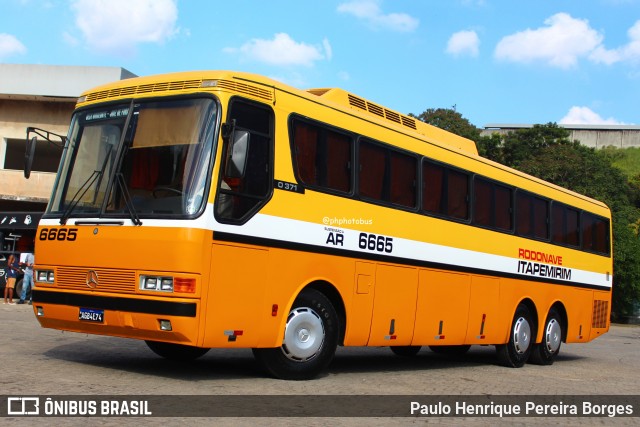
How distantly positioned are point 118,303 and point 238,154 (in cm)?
207

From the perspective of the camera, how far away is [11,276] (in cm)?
2972

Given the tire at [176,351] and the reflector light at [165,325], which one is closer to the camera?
the reflector light at [165,325]

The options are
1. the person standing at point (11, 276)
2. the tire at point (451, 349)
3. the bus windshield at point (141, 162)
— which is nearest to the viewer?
the bus windshield at point (141, 162)

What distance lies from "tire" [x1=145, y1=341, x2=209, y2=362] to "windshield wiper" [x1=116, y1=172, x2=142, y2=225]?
2.90m

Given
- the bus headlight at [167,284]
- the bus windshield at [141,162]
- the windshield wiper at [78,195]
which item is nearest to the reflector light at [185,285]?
the bus headlight at [167,284]

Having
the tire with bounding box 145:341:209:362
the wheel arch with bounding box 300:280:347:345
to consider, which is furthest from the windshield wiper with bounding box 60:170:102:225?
the wheel arch with bounding box 300:280:347:345

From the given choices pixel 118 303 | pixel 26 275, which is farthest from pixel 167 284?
pixel 26 275

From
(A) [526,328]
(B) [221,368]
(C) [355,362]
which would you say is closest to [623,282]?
(A) [526,328]

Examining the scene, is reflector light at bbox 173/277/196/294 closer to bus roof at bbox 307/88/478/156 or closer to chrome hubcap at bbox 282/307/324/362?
Answer: chrome hubcap at bbox 282/307/324/362

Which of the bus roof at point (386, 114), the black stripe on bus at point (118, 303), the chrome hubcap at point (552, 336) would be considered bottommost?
the chrome hubcap at point (552, 336)

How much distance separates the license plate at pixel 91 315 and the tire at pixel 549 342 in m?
9.90

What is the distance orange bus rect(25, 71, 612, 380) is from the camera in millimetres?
9000

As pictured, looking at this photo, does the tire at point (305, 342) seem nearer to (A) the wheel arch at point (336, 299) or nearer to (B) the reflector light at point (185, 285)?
(A) the wheel arch at point (336, 299)

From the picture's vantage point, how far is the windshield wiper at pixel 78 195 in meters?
9.82
